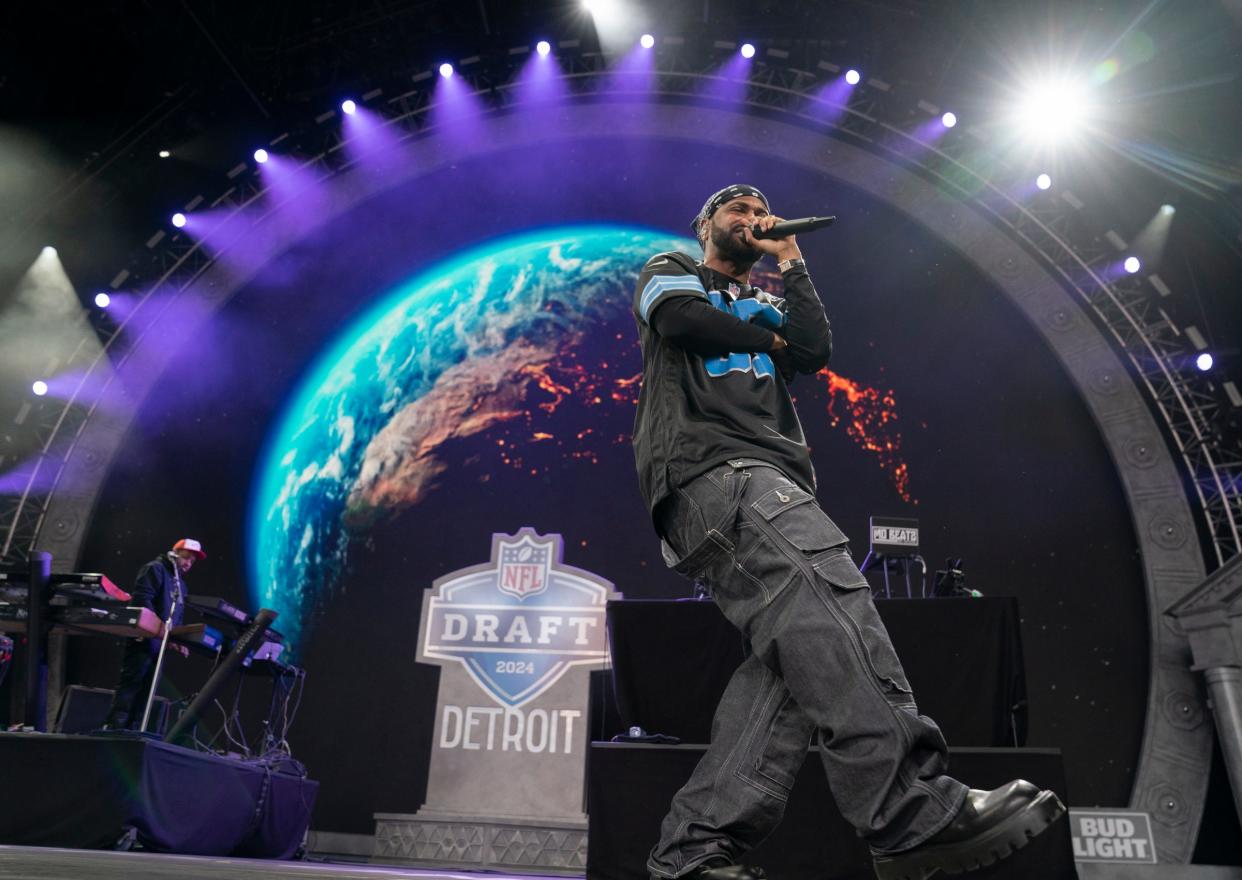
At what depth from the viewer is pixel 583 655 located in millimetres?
7680

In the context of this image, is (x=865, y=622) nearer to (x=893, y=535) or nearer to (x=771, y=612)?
(x=771, y=612)

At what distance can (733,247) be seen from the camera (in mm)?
2316

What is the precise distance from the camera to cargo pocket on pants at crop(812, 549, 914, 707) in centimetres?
168

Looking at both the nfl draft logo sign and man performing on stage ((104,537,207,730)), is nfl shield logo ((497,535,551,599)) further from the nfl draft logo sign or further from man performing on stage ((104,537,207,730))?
man performing on stage ((104,537,207,730))

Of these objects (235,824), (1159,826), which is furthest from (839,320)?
(235,824)

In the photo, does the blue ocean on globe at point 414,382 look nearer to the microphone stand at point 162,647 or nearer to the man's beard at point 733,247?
the microphone stand at point 162,647

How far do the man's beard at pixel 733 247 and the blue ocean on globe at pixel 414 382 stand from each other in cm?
701

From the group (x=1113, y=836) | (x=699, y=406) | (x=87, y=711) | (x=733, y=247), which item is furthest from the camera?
(x=1113, y=836)

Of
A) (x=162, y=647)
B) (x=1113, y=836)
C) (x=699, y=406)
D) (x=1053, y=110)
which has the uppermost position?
(x=1053, y=110)

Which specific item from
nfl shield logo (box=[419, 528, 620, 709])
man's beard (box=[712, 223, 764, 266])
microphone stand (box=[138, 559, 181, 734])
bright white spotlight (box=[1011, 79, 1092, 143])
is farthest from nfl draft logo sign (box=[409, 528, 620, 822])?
bright white spotlight (box=[1011, 79, 1092, 143])

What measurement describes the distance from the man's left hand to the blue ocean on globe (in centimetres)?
708

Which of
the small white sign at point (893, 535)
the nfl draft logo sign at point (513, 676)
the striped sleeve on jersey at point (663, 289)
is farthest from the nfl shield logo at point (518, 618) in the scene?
the striped sleeve on jersey at point (663, 289)

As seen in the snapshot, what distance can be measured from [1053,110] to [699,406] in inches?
349

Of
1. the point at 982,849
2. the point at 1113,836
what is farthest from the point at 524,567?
the point at 982,849
